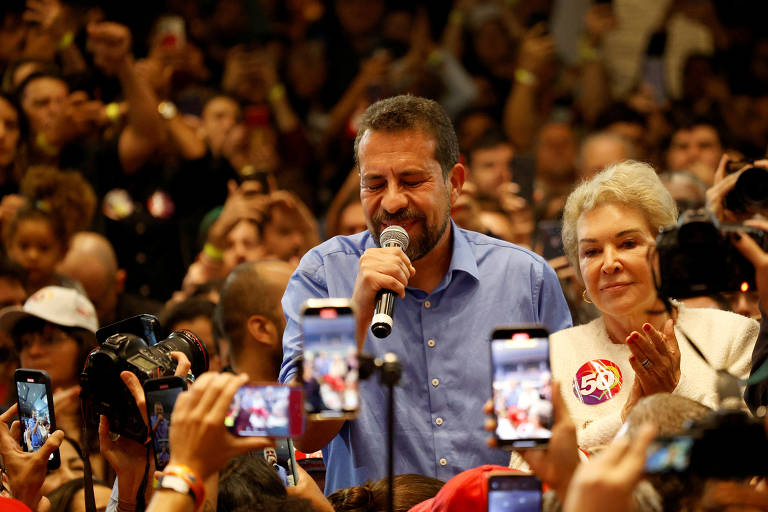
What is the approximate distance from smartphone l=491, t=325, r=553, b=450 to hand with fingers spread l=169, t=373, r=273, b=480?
0.47m

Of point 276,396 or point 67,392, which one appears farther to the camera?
point 67,392

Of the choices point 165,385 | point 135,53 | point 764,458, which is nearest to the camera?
point 764,458

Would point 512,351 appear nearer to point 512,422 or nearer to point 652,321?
point 512,422

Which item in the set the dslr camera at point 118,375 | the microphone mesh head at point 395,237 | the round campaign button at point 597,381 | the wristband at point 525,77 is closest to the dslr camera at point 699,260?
the round campaign button at point 597,381

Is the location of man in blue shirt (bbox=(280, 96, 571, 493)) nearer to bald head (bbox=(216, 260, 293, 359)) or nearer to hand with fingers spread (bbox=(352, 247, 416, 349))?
hand with fingers spread (bbox=(352, 247, 416, 349))

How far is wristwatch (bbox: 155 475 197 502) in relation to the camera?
1906mm

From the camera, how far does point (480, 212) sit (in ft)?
16.7

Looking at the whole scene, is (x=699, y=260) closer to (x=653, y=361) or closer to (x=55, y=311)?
(x=653, y=361)

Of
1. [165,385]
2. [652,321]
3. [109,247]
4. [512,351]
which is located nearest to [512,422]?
[512,351]

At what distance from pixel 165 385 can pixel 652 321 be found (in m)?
1.36

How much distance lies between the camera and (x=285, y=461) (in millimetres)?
2662

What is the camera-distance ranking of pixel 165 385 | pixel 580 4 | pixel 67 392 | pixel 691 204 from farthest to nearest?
pixel 580 4
pixel 691 204
pixel 67 392
pixel 165 385

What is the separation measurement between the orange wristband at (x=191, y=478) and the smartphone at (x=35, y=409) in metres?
0.77

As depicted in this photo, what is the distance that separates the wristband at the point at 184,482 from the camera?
1.91 meters
